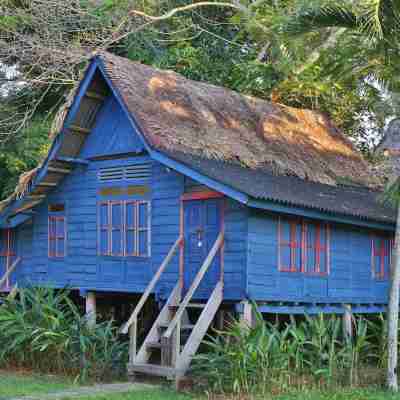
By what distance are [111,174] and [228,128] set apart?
2882 mm

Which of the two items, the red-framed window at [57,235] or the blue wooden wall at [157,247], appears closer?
the blue wooden wall at [157,247]

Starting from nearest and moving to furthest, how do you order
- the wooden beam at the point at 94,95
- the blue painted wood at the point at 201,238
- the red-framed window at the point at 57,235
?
the blue painted wood at the point at 201,238
the wooden beam at the point at 94,95
the red-framed window at the point at 57,235

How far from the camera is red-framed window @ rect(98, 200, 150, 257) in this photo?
16531 millimetres

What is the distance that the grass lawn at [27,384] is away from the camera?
42.3ft

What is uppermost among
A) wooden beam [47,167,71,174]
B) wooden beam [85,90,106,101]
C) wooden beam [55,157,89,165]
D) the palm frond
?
the palm frond

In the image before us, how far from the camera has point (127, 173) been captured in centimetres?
1708

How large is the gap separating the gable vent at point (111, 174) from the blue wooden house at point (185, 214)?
0.03 metres

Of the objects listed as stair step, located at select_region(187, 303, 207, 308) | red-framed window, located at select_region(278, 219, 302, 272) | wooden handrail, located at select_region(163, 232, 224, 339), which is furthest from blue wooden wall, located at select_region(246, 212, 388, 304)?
stair step, located at select_region(187, 303, 207, 308)

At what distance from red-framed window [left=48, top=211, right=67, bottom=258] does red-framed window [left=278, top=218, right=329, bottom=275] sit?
19.0ft

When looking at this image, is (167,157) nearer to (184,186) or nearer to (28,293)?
(184,186)

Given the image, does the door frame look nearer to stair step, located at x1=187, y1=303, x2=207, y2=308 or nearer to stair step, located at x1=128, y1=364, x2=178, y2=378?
stair step, located at x1=187, y1=303, x2=207, y2=308

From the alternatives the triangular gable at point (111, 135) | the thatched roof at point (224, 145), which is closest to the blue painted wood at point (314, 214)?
the thatched roof at point (224, 145)

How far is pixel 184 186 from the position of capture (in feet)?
51.6

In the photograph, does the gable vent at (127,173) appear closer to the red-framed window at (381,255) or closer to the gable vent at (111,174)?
the gable vent at (111,174)
